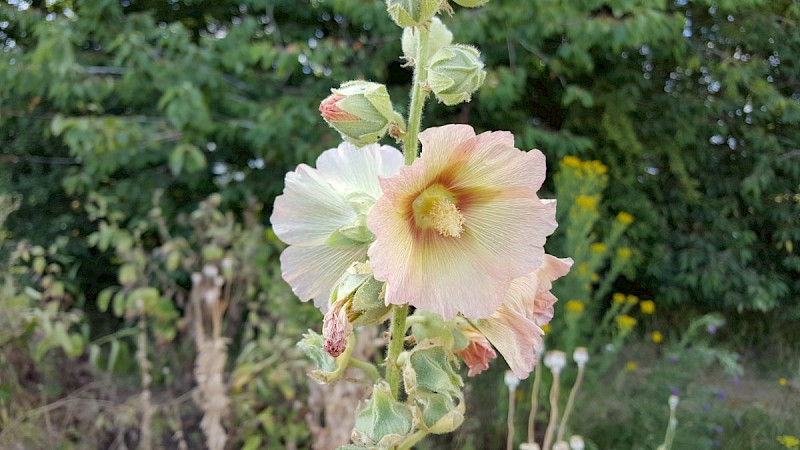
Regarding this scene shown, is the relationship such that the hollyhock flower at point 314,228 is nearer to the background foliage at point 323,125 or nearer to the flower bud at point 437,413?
the flower bud at point 437,413

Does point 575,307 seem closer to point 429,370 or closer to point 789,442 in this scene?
point 789,442

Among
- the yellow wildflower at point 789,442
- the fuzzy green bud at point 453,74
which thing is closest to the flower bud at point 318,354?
the fuzzy green bud at point 453,74

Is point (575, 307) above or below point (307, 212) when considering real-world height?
below

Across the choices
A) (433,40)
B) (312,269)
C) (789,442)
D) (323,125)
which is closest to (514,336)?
(312,269)

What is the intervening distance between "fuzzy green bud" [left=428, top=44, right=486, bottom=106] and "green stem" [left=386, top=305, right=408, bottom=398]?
21 cm

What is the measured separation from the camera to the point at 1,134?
3.57 m

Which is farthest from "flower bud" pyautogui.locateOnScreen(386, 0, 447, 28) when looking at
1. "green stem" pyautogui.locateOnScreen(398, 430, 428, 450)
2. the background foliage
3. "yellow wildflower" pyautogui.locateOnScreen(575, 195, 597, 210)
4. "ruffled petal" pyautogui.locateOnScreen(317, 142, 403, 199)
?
"yellow wildflower" pyautogui.locateOnScreen(575, 195, 597, 210)

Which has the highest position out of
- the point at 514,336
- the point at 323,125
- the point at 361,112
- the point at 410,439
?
the point at 361,112

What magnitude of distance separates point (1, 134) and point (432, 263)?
3790mm

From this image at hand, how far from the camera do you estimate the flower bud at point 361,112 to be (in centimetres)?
61

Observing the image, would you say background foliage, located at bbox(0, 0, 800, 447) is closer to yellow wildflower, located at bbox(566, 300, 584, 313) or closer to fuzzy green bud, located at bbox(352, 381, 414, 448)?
yellow wildflower, located at bbox(566, 300, 584, 313)

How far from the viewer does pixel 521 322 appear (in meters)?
0.60

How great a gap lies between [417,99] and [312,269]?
21 cm

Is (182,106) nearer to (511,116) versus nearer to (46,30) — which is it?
(46,30)
